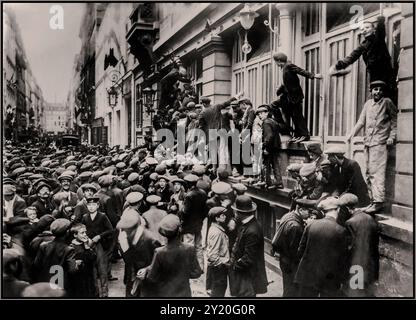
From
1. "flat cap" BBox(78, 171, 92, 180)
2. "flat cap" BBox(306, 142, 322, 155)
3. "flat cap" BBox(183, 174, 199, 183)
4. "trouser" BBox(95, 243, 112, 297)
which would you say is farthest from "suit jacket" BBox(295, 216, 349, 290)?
"flat cap" BBox(78, 171, 92, 180)

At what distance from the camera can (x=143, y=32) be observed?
8234 millimetres

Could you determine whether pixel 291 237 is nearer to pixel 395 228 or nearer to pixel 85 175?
pixel 395 228

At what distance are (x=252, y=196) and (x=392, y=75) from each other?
9.37 feet

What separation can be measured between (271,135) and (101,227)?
2997mm

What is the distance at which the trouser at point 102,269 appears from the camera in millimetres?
6332

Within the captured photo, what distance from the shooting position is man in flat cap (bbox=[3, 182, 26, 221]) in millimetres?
6914

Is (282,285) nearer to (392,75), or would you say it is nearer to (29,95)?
(392,75)

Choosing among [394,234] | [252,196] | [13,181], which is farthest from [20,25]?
[394,234]

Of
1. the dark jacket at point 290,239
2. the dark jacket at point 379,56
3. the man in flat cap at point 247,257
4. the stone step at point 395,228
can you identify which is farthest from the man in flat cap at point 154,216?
the dark jacket at point 379,56

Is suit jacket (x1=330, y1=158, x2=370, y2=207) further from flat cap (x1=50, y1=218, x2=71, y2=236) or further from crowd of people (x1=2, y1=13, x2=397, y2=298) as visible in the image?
flat cap (x1=50, y1=218, x2=71, y2=236)

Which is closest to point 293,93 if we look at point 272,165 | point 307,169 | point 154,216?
point 272,165

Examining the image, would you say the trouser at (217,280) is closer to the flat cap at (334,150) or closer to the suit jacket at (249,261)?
the suit jacket at (249,261)

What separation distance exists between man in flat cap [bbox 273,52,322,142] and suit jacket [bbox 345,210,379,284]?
1.75m

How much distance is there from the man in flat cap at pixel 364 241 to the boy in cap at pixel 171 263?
2.09 m
